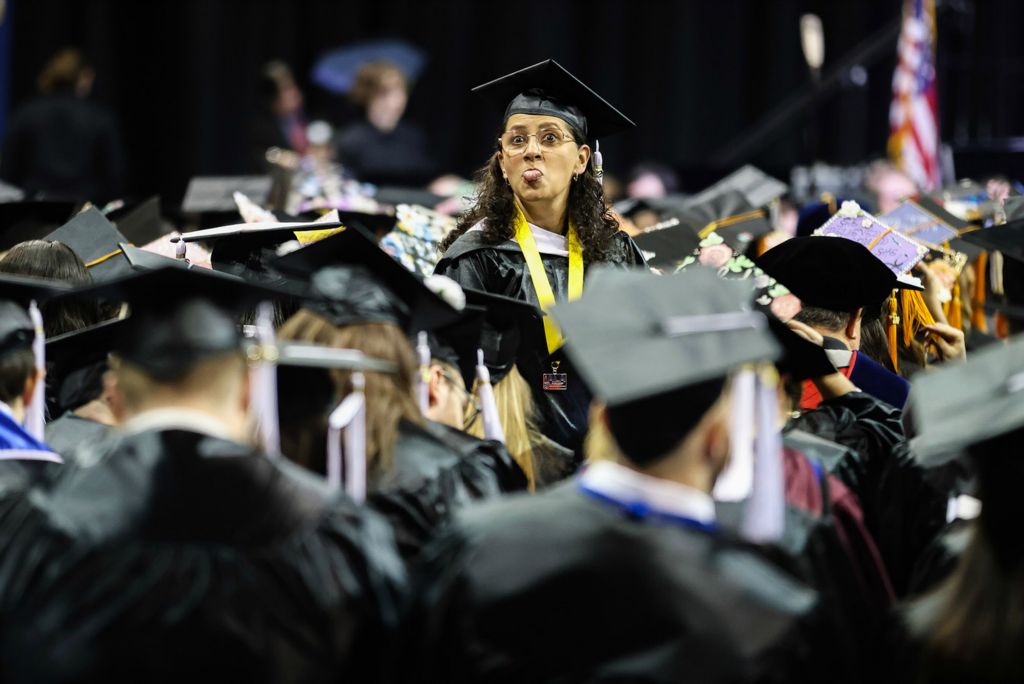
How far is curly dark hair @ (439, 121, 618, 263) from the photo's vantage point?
14.9ft

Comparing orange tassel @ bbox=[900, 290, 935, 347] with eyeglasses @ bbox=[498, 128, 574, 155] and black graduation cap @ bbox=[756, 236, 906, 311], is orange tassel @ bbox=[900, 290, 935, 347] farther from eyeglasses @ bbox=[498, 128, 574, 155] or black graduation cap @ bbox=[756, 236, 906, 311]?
eyeglasses @ bbox=[498, 128, 574, 155]

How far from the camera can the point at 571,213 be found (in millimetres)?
4668

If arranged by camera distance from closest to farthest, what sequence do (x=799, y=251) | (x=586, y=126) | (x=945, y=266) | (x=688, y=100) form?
(x=799, y=251) → (x=586, y=126) → (x=945, y=266) → (x=688, y=100)

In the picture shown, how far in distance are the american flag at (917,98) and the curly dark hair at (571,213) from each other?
534cm

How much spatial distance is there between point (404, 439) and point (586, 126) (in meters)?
2.08

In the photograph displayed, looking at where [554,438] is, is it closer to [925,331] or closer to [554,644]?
[925,331]

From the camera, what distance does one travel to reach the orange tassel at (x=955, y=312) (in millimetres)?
Answer: 5465

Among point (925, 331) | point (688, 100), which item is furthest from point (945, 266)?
point (688, 100)

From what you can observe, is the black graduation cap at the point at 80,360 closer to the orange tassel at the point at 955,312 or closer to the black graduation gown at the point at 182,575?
the black graduation gown at the point at 182,575

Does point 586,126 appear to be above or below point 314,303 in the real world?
above

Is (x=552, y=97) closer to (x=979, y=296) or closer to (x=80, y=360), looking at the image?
(x=80, y=360)

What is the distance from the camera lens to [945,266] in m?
5.39

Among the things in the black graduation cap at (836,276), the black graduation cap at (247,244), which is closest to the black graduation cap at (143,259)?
the black graduation cap at (247,244)

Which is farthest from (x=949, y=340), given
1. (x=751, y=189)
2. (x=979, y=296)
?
(x=751, y=189)
